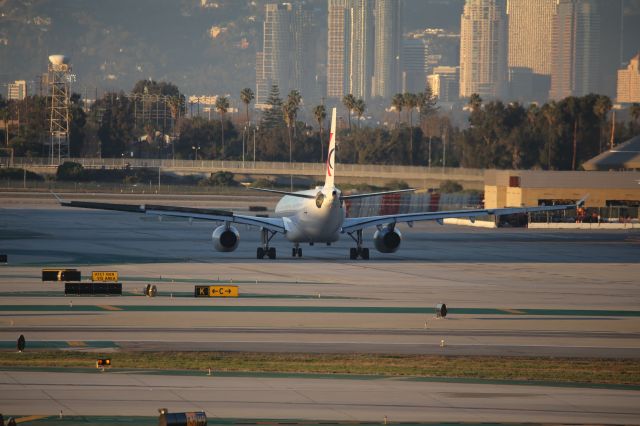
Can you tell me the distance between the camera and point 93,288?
5556cm

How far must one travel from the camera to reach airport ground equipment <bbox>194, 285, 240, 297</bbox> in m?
55.5

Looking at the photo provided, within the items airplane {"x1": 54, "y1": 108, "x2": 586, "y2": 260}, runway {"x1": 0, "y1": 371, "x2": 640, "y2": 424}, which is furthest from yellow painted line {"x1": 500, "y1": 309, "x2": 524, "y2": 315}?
airplane {"x1": 54, "y1": 108, "x2": 586, "y2": 260}

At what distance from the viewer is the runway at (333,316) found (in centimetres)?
3344

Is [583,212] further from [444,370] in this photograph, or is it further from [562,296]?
[444,370]

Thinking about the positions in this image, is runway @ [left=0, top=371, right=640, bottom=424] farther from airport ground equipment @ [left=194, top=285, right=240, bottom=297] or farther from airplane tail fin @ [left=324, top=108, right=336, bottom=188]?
airplane tail fin @ [left=324, top=108, right=336, bottom=188]

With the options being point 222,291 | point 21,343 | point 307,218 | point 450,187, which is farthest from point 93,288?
point 450,187

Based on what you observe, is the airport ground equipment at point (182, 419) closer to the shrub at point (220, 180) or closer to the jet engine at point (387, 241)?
the jet engine at point (387, 241)

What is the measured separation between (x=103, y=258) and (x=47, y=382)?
1579 inches

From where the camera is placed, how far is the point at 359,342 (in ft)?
142

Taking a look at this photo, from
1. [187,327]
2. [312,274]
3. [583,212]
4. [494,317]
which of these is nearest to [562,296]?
[494,317]

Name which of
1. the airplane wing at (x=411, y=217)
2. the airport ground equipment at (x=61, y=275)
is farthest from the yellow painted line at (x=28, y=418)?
the airplane wing at (x=411, y=217)

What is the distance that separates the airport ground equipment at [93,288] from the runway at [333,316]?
0.67 metres

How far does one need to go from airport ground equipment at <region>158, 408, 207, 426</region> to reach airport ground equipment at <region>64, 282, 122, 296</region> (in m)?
27.4

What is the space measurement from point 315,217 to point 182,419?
143 ft
